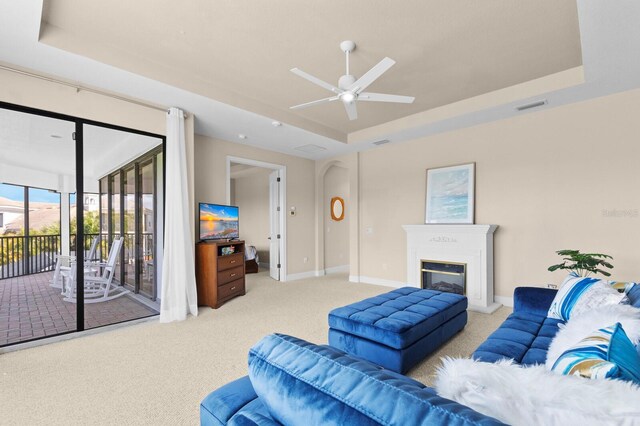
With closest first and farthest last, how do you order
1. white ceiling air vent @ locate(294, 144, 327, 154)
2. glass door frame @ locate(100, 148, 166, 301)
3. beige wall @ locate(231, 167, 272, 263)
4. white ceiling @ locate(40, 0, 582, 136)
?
1. white ceiling @ locate(40, 0, 582, 136)
2. glass door frame @ locate(100, 148, 166, 301)
3. white ceiling air vent @ locate(294, 144, 327, 154)
4. beige wall @ locate(231, 167, 272, 263)

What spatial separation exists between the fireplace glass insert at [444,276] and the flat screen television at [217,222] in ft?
10.5

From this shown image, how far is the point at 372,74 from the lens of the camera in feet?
8.59

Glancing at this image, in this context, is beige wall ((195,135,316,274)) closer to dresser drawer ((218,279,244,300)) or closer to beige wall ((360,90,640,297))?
dresser drawer ((218,279,244,300))

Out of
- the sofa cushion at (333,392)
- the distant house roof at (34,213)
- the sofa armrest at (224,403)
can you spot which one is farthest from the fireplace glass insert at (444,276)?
the distant house roof at (34,213)

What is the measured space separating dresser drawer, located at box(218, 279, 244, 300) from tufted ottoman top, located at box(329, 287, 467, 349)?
2219mm

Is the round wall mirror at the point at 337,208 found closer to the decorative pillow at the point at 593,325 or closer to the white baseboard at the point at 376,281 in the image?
the white baseboard at the point at 376,281

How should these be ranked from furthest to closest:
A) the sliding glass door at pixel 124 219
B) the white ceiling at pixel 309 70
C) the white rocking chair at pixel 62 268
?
the sliding glass door at pixel 124 219
the white rocking chair at pixel 62 268
the white ceiling at pixel 309 70

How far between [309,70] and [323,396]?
3.34 metres

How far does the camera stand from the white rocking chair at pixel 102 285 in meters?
3.33

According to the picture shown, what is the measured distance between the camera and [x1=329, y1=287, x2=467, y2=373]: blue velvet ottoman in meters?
2.33

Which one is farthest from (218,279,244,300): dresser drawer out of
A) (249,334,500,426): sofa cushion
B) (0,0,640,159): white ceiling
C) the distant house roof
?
(249,334,500,426): sofa cushion

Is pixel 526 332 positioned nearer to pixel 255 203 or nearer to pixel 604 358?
pixel 604 358

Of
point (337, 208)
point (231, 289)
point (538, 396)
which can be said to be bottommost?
point (231, 289)

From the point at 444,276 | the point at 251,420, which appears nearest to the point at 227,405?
the point at 251,420
